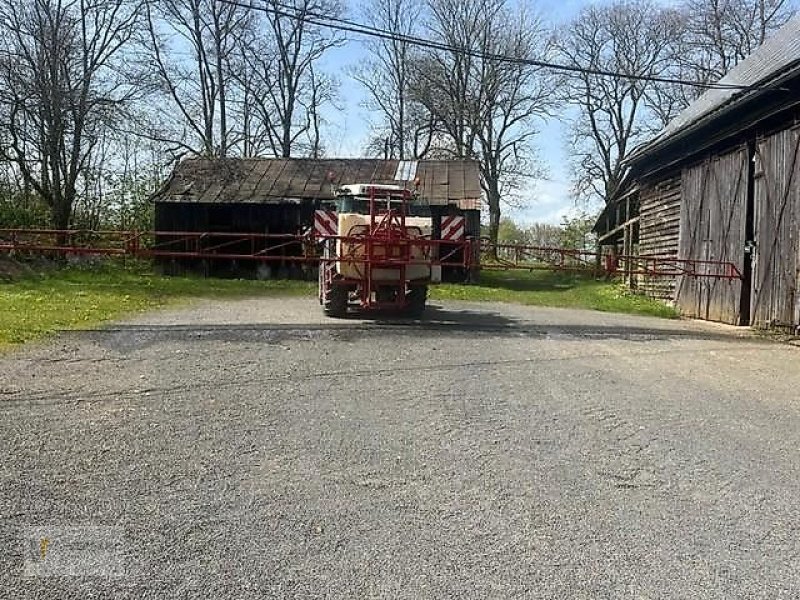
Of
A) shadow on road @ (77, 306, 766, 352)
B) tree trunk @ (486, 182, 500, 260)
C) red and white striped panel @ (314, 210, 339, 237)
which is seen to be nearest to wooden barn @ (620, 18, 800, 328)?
shadow on road @ (77, 306, 766, 352)

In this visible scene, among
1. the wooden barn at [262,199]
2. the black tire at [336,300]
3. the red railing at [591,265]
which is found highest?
the wooden barn at [262,199]

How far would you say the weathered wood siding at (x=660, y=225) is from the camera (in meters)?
20.3

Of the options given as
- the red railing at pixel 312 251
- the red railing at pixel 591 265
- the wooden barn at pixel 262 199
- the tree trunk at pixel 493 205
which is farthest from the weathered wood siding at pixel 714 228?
the tree trunk at pixel 493 205

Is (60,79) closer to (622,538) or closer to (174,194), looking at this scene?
(174,194)

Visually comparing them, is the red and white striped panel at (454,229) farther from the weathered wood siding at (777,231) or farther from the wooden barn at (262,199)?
the wooden barn at (262,199)

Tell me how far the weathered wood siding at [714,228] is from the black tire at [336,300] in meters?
8.01

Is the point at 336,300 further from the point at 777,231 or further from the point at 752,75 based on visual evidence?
the point at 752,75

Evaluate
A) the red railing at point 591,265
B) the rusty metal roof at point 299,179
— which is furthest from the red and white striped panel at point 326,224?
the rusty metal roof at point 299,179

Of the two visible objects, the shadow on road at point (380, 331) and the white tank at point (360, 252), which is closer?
the shadow on road at point (380, 331)

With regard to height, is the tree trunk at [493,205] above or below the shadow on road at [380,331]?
above

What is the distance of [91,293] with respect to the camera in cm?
1920

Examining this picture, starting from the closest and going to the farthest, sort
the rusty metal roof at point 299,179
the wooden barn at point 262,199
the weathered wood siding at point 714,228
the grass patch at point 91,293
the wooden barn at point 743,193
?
the grass patch at point 91,293 → the wooden barn at point 743,193 → the weathered wood siding at point 714,228 → the wooden barn at point 262,199 → the rusty metal roof at point 299,179

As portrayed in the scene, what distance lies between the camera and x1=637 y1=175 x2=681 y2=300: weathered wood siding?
2027 cm

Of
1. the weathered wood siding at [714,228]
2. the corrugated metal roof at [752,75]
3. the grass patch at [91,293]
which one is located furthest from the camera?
the weathered wood siding at [714,228]
